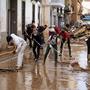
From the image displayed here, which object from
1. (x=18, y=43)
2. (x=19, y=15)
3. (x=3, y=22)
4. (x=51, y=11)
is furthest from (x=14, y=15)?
(x=51, y=11)

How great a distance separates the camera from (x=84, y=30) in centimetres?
5375

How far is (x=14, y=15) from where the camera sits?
3491 centimetres

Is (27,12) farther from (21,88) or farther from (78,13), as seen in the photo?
(78,13)

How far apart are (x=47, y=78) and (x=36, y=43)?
6.71 metres

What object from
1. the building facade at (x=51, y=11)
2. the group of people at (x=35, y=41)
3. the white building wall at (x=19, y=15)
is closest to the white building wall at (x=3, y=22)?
the group of people at (x=35, y=41)

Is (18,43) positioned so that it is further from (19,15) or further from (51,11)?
(51,11)

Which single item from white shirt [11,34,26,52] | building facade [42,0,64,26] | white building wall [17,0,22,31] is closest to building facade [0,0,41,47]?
white building wall [17,0,22,31]

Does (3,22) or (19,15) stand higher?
(19,15)

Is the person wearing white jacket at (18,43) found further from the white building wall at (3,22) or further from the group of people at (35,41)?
the white building wall at (3,22)

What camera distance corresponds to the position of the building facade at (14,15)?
30.2m

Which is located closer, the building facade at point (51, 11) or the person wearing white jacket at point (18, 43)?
the person wearing white jacket at point (18, 43)

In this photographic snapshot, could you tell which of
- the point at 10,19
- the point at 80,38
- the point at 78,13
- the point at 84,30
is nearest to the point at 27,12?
the point at 10,19

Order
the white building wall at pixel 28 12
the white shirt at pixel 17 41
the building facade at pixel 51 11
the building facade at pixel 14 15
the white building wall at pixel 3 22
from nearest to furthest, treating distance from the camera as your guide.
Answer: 1. the white shirt at pixel 17 41
2. the white building wall at pixel 3 22
3. the building facade at pixel 14 15
4. the white building wall at pixel 28 12
5. the building facade at pixel 51 11

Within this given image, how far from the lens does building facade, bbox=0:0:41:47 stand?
3023 centimetres
